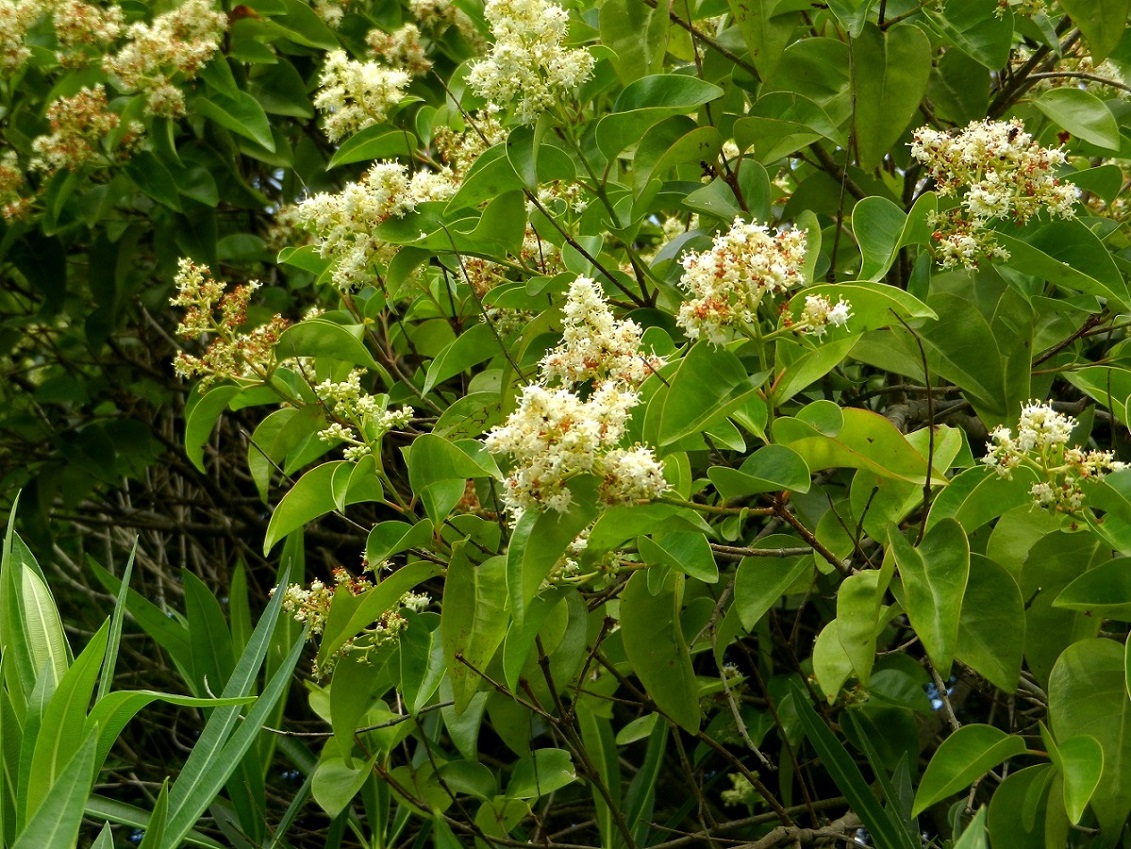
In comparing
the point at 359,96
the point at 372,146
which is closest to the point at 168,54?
the point at 359,96

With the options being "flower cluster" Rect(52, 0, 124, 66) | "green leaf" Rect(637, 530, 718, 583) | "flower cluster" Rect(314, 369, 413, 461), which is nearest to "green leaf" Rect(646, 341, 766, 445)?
"green leaf" Rect(637, 530, 718, 583)

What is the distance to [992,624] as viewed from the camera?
1.15 metres

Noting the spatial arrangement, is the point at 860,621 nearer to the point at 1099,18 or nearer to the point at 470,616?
the point at 470,616

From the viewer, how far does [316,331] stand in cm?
155

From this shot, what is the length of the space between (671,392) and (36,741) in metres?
0.84

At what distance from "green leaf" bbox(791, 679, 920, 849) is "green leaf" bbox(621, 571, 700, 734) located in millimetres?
268

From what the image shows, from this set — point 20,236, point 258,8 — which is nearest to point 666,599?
point 258,8

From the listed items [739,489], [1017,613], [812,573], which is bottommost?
[812,573]

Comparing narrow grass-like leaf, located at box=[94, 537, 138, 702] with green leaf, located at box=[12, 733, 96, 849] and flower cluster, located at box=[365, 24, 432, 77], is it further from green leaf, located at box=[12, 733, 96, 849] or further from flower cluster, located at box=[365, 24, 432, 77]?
flower cluster, located at box=[365, 24, 432, 77]

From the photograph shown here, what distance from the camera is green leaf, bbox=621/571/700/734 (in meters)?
1.34

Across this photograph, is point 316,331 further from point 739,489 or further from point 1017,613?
point 1017,613

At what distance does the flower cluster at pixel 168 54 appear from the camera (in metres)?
2.32

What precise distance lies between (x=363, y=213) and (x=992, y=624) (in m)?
0.91

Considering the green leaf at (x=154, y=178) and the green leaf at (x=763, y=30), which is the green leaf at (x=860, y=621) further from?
→ the green leaf at (x=154, y=178)
